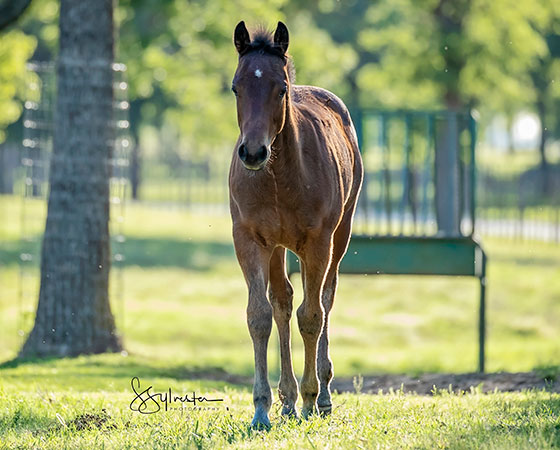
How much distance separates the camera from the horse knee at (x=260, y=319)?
19.4 ft

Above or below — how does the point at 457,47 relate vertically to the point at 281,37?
above

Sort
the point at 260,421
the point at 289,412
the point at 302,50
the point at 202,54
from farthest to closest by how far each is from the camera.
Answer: the point at 202,54
the point at 302,50
the point at 289,412
the point at 260,421

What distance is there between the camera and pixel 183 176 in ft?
126

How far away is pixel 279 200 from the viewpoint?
19.3 feet

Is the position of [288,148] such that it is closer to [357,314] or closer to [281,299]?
[281,299]

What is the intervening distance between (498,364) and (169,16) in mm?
9615

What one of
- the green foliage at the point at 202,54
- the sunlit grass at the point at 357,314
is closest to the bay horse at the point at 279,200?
the sunlit grass at the point at 357,314

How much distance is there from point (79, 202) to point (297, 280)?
36.6ft

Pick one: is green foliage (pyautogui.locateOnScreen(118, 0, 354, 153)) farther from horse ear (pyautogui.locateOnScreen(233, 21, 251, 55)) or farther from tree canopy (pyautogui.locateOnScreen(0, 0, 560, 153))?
horse ear (pyautogui.locateOnScreen(233, 21, 251, 55))

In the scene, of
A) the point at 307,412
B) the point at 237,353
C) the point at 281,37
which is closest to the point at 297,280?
the point at 237,353

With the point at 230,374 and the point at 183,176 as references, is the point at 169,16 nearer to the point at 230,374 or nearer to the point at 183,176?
the point at 230,374

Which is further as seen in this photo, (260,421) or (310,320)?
(310,320)

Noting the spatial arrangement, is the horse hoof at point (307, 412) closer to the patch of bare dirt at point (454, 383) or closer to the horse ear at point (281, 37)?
the horse ear at point (281, 37)

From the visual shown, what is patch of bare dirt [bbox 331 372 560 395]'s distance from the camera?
354 inches
